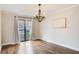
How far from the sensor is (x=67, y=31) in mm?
3760

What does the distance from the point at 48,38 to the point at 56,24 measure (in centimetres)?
98

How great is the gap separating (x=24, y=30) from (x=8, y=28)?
3.22ft

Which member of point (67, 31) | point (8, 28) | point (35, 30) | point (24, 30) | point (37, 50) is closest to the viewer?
point (37, 50)

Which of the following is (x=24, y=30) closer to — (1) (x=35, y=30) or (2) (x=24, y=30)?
(2) (x=24, y=30)

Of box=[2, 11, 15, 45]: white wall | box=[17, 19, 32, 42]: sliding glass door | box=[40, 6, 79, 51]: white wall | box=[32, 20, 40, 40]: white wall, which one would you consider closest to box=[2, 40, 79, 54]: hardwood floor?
box=[40, 6, 79, 51]: white wall

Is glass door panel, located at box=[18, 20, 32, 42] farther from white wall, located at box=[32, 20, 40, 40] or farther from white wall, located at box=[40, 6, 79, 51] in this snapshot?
white wall, located at box=[40, 6, 79, 51]

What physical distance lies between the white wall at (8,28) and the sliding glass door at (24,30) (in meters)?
0.43

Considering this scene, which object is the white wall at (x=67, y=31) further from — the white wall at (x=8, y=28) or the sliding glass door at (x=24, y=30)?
the white wall at (x=8, y=28)

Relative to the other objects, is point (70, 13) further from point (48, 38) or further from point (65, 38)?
point (48, 38)

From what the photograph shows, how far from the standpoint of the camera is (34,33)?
5.86m

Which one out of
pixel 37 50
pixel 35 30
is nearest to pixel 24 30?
pixel 35 30

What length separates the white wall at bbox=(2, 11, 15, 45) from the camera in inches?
178

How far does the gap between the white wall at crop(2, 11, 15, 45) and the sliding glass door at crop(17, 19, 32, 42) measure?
1.41 ft
